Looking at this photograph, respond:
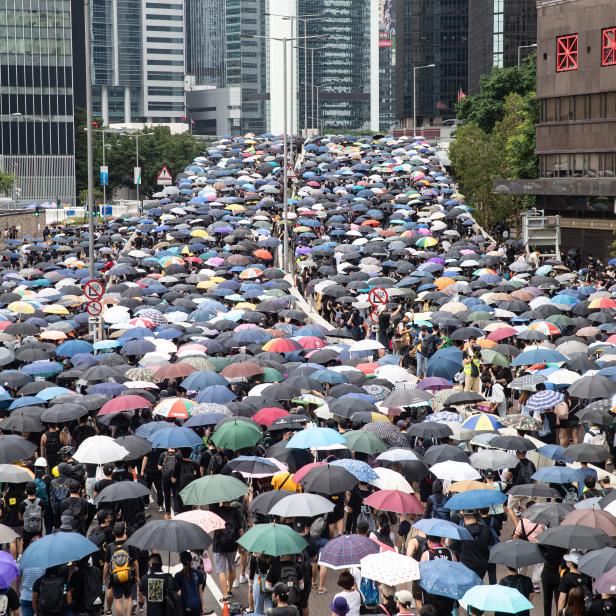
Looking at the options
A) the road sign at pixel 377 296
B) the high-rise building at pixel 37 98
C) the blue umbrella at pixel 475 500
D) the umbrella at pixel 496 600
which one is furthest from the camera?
the high-rise building at pixel 37 98

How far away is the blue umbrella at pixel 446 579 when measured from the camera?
37.5 feet

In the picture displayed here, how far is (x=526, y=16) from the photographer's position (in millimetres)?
125312

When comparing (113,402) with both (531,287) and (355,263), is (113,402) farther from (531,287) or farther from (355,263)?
(355,263)

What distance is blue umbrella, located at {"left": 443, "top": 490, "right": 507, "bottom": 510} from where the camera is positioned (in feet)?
45.4

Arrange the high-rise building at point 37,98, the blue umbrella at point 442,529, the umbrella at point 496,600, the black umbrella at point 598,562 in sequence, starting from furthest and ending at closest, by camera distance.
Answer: the high-rise building at point 37,98
the blue umbrella at point 442,529
the black umbrella at point 598,562
the umbrella at point 496,600

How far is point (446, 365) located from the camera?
915 inches

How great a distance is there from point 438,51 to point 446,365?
162491 mm

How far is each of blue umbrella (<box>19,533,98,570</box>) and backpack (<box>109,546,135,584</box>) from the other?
60 cm

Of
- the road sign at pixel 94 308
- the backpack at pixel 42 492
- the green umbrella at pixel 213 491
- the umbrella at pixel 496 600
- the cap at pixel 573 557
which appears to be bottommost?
the backpack at pixel 42 492

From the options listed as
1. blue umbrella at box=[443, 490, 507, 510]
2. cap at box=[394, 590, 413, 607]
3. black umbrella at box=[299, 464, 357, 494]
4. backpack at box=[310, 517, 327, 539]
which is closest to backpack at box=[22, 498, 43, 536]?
black umbrella at box=[299, 464, 357, 494]

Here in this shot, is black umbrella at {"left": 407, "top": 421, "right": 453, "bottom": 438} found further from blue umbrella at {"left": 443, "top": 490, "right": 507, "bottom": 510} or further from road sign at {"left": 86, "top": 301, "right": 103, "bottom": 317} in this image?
road sign at {"left": 86, "top": 301, "right": 103, "bottom": 317}

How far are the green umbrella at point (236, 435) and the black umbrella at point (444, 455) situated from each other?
2.33m

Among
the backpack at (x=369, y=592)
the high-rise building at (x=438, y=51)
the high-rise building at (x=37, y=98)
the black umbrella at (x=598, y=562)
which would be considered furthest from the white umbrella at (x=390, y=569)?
the high-rise building at (x=438, y=51)

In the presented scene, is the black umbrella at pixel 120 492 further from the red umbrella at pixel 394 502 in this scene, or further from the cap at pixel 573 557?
Result: the cap at pixel 573 557
